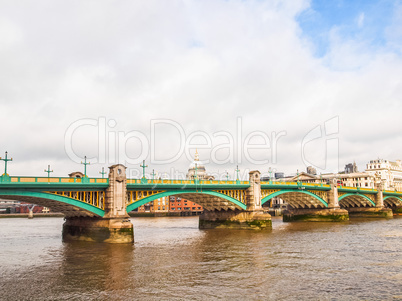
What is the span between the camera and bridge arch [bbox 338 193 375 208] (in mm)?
105225

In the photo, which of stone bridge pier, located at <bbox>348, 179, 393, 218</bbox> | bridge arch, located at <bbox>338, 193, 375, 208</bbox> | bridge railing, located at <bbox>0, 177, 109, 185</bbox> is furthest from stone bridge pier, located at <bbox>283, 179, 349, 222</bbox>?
bridge railing, located at <bbox>0, 177, 109, 185</bbox>

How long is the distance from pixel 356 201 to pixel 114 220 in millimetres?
83557

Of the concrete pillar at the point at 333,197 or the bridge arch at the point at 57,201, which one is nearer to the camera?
the bridge arch at the point at 57,201

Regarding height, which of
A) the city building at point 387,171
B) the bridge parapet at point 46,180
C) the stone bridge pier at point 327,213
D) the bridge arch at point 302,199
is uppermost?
the city building at point 387,171

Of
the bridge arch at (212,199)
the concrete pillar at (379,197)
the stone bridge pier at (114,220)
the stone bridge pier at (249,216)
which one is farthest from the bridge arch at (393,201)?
the stone bridge pier at (114,220)

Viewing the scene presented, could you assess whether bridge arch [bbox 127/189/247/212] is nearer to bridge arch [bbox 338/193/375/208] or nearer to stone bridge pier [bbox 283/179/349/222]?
stone bridge pier [bbox 283/179/349/222]

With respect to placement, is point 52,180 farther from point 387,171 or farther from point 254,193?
point 387,171

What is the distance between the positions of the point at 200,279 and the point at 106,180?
2383 centimetres

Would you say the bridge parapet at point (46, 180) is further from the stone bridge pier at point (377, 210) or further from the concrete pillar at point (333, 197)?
the stone bridge pier at point (377, 210)

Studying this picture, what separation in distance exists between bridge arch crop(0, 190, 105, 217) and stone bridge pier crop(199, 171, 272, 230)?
27.1 meters

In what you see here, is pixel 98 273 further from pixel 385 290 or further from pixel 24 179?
pixel 385 290

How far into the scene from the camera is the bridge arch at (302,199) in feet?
262

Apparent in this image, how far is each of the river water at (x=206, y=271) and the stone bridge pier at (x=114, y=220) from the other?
181cm

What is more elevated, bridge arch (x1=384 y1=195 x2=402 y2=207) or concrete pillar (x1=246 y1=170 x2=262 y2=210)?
concrete pillar (x1=246 y1=170 x2=262 y2=210)
